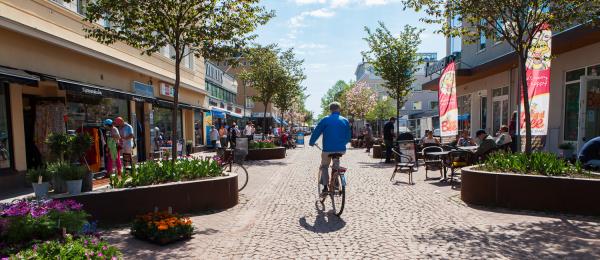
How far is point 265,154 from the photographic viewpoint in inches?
670

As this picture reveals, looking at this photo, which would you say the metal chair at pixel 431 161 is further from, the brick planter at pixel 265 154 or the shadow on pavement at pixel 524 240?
the brick planter at pixel 265 154

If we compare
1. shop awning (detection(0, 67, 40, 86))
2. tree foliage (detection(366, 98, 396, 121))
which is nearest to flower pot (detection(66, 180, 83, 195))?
shop awning (detection(0, 67, 40, 86))

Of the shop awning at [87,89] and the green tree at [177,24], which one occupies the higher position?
the green tree at [177,24]

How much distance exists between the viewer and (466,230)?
17.1 feet

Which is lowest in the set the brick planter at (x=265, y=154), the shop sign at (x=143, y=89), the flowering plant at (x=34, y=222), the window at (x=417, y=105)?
the brick planter at (x=265, y=154)

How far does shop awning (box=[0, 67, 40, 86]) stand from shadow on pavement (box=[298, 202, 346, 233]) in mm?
6379

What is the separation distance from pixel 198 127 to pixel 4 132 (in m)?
16.8

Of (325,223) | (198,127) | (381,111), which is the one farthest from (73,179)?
(381,111)

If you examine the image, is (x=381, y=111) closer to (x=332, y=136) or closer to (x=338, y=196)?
(x=332, y=136)

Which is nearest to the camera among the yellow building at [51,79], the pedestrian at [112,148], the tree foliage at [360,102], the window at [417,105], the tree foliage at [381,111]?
the yellow building at [51,79]

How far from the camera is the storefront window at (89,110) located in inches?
470

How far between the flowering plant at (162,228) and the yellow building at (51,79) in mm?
5081

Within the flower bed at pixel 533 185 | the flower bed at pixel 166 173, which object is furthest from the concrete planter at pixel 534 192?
the flower bed at pixel 166 173

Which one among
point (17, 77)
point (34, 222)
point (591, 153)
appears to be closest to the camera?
point (34, 222)
